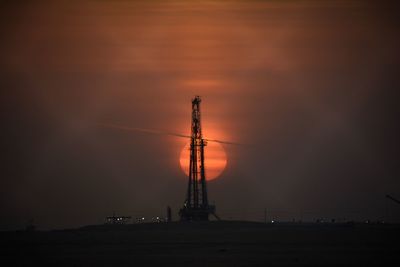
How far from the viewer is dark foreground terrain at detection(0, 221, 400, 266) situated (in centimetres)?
4428

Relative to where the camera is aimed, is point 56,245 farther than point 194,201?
No

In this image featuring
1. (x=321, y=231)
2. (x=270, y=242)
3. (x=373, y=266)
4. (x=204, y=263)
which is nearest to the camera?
(x=373, y=266)

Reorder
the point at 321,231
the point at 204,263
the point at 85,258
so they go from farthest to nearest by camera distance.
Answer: the point at 321,231, the point at 85,258, the point at 204,263

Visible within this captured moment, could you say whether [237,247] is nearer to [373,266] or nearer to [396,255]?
[396,255]

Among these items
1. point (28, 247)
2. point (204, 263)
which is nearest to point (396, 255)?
point (204, 263)

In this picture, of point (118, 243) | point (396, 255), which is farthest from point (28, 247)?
point (396, 255)

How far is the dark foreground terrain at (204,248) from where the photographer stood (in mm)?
44281

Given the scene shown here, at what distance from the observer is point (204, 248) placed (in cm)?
5388

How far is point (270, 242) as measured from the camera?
5941 cm

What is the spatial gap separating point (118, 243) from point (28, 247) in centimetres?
676

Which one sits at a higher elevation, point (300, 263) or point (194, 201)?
point (194, 201)

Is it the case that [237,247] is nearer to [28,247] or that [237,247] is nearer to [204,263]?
[204,263]

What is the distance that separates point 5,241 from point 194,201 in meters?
33.5

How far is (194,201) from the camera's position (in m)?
97.6
